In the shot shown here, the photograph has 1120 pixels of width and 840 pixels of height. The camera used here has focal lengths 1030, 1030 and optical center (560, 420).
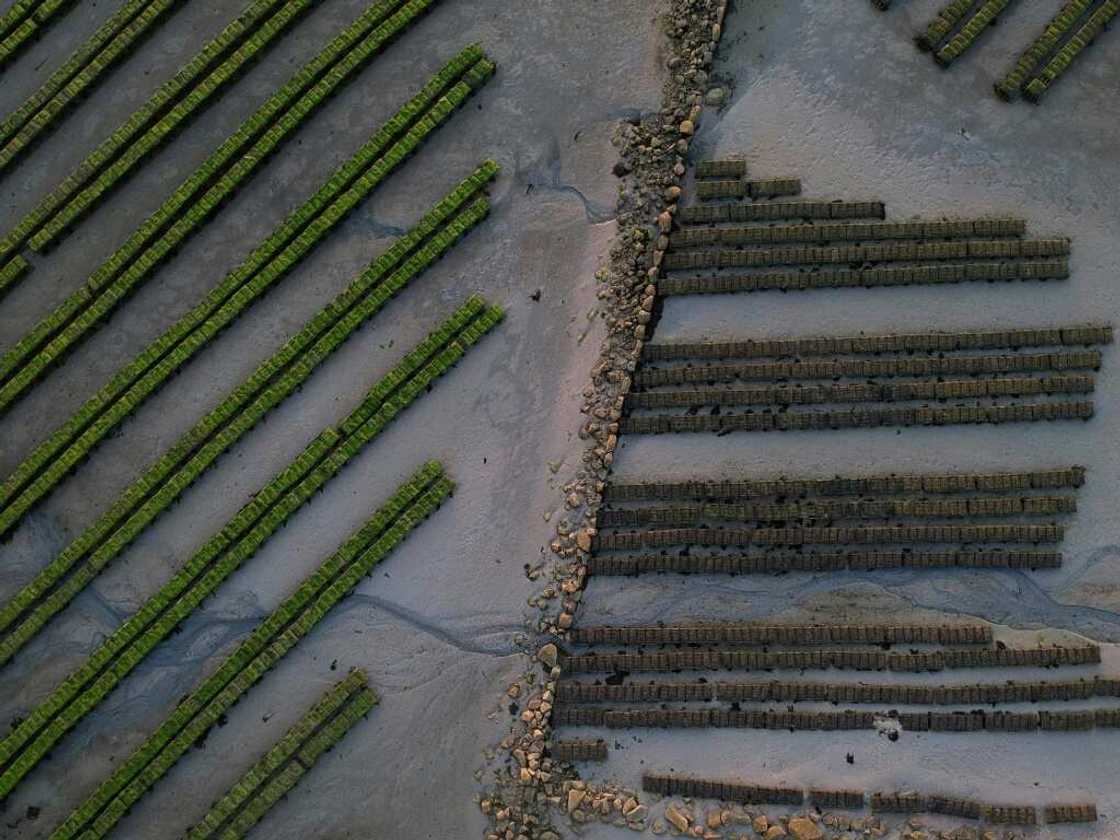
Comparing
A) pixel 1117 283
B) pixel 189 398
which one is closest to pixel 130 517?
pixel 189 398

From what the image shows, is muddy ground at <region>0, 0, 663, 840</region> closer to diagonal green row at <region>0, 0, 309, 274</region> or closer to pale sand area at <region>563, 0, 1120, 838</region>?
diagonal green row at <region>0, 0, 309, 274</region>

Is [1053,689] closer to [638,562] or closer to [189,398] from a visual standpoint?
[638,562]

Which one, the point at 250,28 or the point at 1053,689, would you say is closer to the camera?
the point at 1053,689

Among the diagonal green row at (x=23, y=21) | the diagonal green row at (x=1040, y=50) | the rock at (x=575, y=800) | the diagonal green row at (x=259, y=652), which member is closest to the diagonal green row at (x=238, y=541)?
the diagonal green row at (x=259, y=652)

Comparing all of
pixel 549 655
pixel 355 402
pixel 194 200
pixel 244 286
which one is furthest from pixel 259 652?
pixel 194 200

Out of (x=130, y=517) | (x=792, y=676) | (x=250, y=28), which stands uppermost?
(x=250, y=28)
